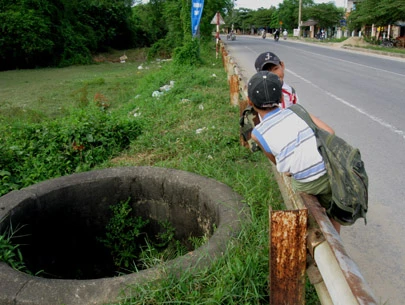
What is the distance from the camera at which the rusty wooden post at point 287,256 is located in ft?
6.43

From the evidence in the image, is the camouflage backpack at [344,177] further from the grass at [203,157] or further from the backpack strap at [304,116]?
the grass at [203,157]

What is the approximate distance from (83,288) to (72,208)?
1768mm

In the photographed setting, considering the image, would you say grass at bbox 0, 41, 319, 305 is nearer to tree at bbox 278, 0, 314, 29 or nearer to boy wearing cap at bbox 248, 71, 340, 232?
boy wearing cap at bbox 248, 71, 340, 232

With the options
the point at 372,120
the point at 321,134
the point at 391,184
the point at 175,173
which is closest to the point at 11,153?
the point at 175,173

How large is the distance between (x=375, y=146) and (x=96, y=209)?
403 cm

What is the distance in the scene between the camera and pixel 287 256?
205cm

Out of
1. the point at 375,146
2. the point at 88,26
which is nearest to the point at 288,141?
the point at 375,146

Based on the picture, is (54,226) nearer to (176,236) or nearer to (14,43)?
(176,236)

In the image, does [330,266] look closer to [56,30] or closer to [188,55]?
[188,55]

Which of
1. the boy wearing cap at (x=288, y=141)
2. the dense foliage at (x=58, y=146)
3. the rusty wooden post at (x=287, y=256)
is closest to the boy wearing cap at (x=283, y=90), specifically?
the boy wearing cap at (x=288, y=141)

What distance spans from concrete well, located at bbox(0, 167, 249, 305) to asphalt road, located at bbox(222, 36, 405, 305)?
1095mm

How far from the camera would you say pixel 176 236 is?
4062 mm

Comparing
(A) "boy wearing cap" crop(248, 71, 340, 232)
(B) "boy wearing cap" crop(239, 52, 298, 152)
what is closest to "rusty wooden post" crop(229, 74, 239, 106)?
(B) "boy wearing cap" crop(239, 52, 298, 152)

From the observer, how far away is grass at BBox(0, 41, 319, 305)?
232 cm
